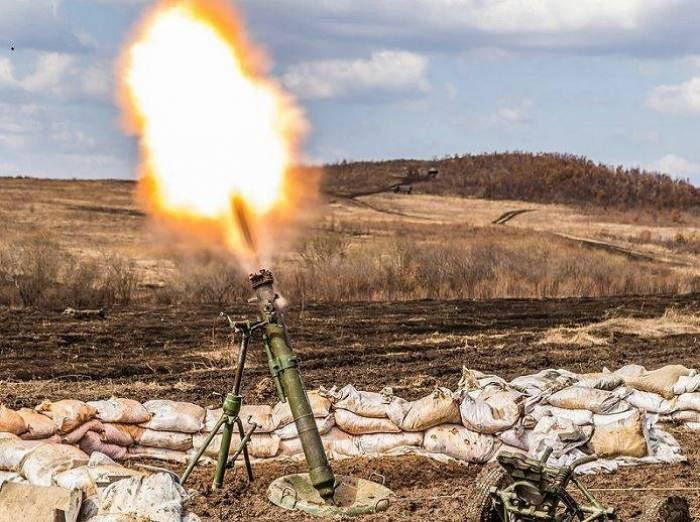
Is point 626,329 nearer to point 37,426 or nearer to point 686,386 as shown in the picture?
point 686,386

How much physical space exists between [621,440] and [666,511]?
3239mm

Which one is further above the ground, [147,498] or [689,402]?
[147,498]

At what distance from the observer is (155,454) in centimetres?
1105

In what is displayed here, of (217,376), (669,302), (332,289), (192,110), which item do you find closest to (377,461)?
(192,110)

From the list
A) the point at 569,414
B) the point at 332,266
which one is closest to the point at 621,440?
the point at 569,414

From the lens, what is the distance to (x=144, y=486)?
8234mm

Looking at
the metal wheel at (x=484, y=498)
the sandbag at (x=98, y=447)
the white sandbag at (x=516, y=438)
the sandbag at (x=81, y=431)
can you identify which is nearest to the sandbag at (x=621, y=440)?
the white sandbag at (x=516, y=438)

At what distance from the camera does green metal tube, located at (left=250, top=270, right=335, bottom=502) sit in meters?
8.76

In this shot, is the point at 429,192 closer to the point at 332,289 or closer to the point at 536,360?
the point at 332,289

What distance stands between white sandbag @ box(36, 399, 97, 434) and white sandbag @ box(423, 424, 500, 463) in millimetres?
3267

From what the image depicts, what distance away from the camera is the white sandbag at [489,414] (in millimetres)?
11344

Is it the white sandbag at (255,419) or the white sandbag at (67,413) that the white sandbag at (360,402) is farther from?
the white sandbag at (67,413)

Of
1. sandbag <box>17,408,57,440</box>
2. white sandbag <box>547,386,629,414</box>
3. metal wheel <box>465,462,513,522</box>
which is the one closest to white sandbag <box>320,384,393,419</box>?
white sandbag <box>547,386,629,414</box>

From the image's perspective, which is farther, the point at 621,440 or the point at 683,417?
the point at 683,417
